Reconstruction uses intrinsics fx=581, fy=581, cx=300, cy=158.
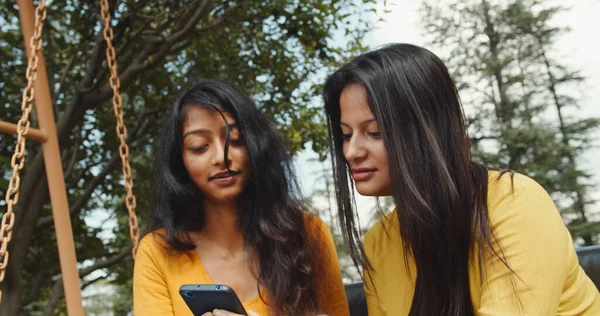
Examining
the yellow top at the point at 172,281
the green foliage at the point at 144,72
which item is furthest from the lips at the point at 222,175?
the green foliage at the point at 144,72

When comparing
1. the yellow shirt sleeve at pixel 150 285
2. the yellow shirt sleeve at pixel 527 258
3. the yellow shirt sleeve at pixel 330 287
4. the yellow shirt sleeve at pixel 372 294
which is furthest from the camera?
the yellow shirt sleeve at pixel 330 287

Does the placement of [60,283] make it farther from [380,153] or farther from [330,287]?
[380,153]

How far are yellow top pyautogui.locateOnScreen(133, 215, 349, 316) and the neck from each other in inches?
4.0

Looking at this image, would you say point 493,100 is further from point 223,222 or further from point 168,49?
point 223,222

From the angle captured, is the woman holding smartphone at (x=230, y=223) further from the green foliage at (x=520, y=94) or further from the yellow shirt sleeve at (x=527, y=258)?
the green foliage at (x=520, y=94)

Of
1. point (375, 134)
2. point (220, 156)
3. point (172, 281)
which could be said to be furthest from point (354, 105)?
point (172, 281)

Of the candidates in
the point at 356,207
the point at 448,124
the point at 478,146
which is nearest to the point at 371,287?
the point at 356,207

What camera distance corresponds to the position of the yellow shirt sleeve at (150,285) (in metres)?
1.84

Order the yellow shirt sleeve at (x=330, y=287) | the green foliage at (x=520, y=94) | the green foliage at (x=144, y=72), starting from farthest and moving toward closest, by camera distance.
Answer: the green foliage at (x=520, y=94) → the green foliage at (x=144, y=72) → the yellow shirt sleeve at (x=330, y=287)

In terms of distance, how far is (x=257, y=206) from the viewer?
2037 millimetres

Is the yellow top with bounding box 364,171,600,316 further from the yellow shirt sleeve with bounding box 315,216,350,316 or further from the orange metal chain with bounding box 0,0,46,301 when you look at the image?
the orange metal chain with bounding box 0,0,46,301

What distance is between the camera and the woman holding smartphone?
73.5 inches

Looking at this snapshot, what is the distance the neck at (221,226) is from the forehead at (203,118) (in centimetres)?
30

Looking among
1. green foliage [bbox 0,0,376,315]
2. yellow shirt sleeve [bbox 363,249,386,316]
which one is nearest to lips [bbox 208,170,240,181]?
yellow shirt sleeve [bbox 363,249,386,316]
